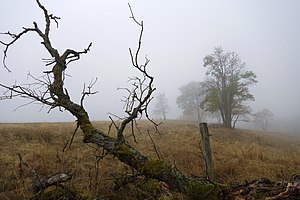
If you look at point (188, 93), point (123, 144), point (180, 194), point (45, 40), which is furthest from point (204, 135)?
point (188, 93)

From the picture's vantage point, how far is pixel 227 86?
29812 mm

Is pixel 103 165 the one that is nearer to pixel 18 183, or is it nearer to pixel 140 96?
pixel 18 183

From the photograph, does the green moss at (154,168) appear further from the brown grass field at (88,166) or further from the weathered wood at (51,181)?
the weathered wood at (51,181)

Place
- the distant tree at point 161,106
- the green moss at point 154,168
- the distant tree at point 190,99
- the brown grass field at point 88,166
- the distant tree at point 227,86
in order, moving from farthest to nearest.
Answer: the distant tree at point 161,106 → the distant tree at point 190,99 → the distant tree at point 227,86 → the brown grass field at point 88,166 → the green moss at point 154,168

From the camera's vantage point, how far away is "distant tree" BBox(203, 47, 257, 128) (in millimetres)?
29344

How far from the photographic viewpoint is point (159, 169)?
14.3 feet

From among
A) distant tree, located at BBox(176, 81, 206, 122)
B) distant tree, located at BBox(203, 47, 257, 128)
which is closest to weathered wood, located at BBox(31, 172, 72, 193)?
distant tree, located at BBox(203, 47, 257, 128)

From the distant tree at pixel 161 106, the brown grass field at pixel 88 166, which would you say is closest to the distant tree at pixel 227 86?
the brown grass field at pixel 88 166

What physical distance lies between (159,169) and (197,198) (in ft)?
2.62

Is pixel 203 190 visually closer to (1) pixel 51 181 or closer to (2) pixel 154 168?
(2) pixel 154 168

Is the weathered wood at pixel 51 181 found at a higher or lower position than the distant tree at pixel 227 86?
lower

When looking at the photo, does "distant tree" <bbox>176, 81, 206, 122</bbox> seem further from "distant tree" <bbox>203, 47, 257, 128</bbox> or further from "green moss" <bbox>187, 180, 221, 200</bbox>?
"green moss" <bbox>187, 180, 221, 200</bbox>

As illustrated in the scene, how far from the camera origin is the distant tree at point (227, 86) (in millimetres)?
29344

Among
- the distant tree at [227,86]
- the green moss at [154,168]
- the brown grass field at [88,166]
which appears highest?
the distant tree at [227,86]
